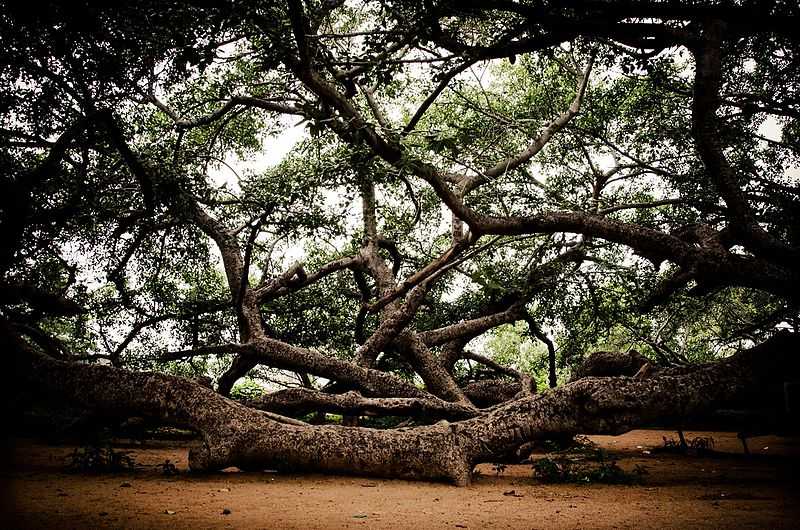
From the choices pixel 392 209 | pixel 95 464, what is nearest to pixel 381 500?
pixel 95 464

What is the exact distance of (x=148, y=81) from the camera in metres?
6.22

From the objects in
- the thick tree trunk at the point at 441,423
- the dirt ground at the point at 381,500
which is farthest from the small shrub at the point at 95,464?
the thick tree trunk at the point at 441,423

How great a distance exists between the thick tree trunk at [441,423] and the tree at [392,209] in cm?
3

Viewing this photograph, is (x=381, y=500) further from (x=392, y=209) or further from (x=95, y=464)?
(x=392, y=209)

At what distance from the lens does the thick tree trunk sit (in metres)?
5.44

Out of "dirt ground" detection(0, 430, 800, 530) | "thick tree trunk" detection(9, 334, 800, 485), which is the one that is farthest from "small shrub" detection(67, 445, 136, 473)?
"thick tree trunk" detection(9, 334, 800, 485)

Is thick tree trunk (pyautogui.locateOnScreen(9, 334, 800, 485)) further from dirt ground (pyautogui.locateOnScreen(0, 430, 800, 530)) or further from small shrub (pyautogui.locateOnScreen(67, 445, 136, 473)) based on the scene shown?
small shrub (pyautogui.locateOnScreen(67, 445, 136, 473))

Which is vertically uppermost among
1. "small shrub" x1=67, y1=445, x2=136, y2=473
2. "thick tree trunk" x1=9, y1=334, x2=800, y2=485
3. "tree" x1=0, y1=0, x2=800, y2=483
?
"tree" x1=0, y1=0, x2=800, y2=483

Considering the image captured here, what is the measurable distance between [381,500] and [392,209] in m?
8.30

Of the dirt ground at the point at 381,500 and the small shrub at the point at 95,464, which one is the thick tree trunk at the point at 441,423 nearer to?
the dirt ground at the point at 381,500

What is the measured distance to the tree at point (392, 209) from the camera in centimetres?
530

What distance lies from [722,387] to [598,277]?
5.74 m

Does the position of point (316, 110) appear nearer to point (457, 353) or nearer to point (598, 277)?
point (457, 353)

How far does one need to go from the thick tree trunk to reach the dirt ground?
0.21m
